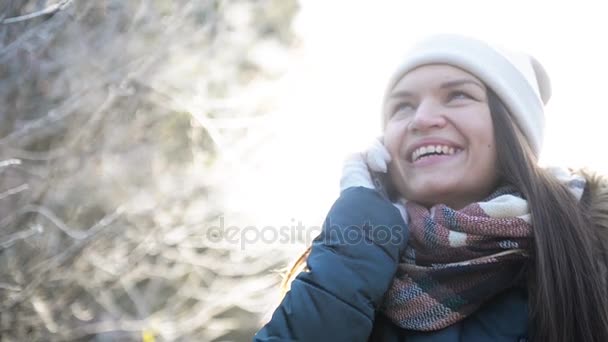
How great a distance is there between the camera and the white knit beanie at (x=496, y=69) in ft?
5.20

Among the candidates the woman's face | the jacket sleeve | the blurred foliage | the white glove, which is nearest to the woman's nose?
the woman's face

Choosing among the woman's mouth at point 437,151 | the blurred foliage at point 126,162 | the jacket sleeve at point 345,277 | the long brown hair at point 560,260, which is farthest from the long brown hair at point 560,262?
the blurred foliage at point 126,162

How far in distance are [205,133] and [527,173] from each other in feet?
9.87

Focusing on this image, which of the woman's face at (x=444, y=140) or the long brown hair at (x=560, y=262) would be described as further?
the woman's face at (x=444, y=140)

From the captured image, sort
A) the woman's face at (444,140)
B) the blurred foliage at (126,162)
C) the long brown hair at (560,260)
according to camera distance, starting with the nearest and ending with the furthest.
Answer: the long brown hair at (560,260) < the woman's face at (444,140) < the blurred foliage at (126,162)

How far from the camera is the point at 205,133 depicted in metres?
4.21

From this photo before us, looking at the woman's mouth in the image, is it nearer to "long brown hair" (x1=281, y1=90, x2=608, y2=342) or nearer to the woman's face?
the woman's face

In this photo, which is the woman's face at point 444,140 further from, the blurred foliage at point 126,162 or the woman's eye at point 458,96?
the blurred foliage at point 126,162

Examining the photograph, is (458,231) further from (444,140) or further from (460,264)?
(444,140)

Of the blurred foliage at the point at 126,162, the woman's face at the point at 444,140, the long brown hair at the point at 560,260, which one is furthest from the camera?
the blurred foliage at the point at 126,162

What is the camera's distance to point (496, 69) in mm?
1606

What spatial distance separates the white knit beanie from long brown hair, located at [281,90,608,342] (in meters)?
0.13

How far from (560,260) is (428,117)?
0.45 m

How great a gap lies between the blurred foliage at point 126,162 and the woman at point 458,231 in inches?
64.0
